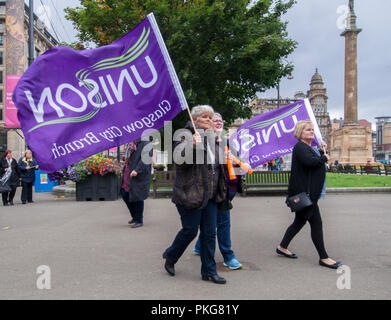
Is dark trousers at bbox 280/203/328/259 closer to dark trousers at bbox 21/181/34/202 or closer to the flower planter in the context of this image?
the flower planter

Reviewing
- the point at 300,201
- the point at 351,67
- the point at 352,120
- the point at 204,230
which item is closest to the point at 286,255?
the point at 300,201

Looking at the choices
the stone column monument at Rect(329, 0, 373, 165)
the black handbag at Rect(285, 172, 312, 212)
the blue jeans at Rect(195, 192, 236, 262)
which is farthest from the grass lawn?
the stone column monument at Rect(329, 0, 373, 165)

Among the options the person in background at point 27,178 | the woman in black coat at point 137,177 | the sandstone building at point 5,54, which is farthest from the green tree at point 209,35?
the sandstone building at point 5,54

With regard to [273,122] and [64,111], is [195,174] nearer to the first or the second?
[64,111]

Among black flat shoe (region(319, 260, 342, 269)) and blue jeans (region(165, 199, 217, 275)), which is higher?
blue jeans (region(165, 199, 217, 275))

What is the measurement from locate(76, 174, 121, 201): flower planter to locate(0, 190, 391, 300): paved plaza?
2.87 metres

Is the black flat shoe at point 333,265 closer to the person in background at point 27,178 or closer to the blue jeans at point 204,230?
the blue jeans at point 204,230

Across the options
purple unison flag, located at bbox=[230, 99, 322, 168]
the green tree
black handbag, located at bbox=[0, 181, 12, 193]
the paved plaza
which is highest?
the green tree

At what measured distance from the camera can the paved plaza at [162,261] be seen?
359 centimetres

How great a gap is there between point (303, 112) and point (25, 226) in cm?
594

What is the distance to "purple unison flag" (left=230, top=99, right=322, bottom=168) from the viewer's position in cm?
753

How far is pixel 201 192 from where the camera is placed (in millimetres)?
3717

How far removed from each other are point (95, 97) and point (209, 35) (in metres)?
12.0
